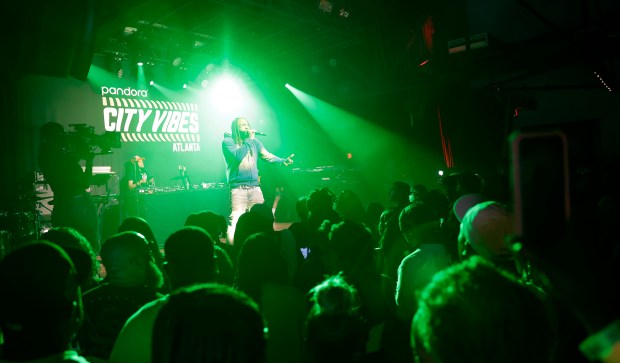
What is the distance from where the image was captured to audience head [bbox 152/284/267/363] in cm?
107

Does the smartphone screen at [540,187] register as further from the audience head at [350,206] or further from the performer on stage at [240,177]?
the performer on stage at [240,177]

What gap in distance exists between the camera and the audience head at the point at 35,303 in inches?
47.2

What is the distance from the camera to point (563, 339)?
1.66m

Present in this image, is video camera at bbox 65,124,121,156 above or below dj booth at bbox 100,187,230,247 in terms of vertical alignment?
above

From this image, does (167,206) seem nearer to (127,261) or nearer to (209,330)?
(127,261)

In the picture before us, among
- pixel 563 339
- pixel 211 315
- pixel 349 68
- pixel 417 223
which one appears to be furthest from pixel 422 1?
pixel 211 315

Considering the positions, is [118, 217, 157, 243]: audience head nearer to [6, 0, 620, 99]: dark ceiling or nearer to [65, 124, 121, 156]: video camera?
[65, 124, 121, 156]: video camera

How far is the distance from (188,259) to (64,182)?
137 inches

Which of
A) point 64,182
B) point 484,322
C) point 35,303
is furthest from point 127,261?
point 64,182

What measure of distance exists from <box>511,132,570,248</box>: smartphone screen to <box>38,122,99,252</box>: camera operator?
16.0ft

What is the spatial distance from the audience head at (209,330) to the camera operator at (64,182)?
4.18 metres

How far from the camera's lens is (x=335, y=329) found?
1.45m

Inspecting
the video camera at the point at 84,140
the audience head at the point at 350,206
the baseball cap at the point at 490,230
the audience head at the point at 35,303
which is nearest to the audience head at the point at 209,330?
the audience head at the point at 35,303

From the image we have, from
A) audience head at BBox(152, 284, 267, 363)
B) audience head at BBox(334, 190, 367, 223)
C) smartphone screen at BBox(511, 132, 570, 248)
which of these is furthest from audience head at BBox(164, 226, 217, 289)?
audience head at BBox(334, 190, 367, 223)
